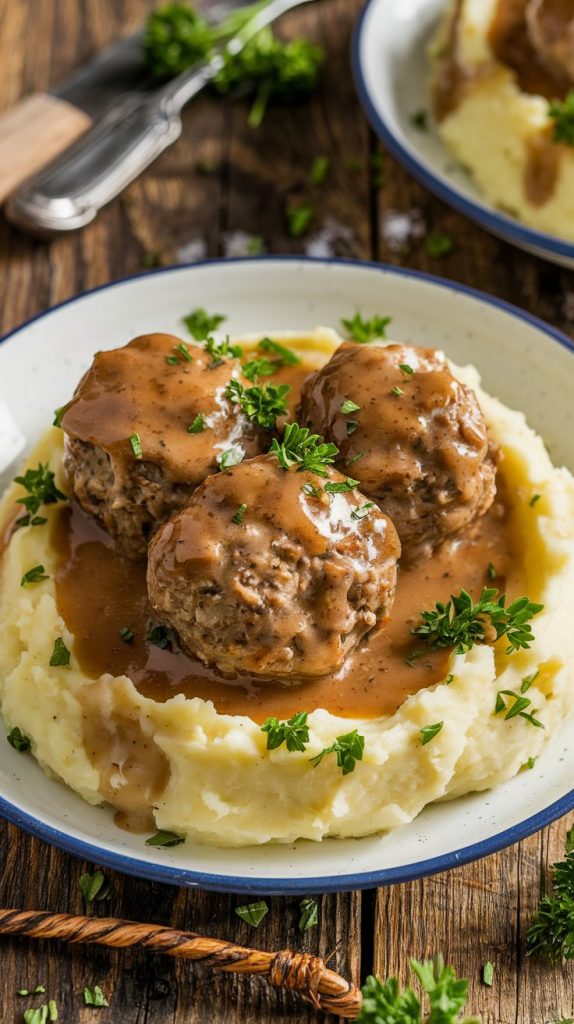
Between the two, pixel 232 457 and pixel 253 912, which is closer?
pixel 253 912

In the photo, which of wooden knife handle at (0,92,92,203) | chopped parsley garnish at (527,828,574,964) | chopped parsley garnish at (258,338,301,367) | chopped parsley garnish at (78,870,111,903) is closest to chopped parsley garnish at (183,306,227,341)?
chopped parsley garnish at (258,338,301,367)

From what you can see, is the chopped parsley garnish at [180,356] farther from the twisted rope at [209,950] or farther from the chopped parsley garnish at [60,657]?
the twisted rope at [209,950]

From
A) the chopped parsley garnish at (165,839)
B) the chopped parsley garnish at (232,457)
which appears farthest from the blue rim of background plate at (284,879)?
the chopped parsley garnish at (232,457)

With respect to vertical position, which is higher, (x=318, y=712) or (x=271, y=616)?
(x=271, y=616)

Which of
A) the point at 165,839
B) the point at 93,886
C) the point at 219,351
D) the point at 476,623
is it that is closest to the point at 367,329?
the point at 219,351

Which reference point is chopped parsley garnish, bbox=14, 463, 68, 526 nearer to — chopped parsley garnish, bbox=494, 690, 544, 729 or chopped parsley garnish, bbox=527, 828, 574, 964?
chopped parsley garnish, bbox=494, 690, 544, 729

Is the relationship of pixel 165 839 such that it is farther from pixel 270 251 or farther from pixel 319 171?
pixel 319 171

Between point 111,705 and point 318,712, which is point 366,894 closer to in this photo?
point 318,712

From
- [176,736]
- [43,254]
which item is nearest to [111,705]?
[176,736]
